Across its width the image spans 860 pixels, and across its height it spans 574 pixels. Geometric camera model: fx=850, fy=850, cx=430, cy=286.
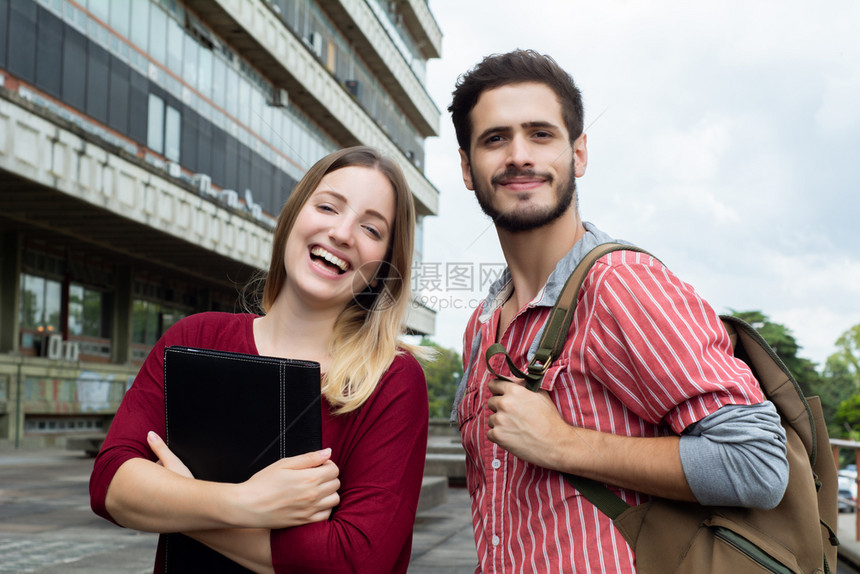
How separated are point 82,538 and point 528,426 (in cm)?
605

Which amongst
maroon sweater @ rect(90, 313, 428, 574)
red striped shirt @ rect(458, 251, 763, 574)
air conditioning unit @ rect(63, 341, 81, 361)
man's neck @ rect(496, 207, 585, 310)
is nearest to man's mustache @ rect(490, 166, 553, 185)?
man's neck @ rect(496, 207, 585, 310)

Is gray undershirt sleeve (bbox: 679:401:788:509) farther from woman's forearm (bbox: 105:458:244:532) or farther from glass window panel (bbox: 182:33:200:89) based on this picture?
glass window panel (bbox: 182:33:200:89)

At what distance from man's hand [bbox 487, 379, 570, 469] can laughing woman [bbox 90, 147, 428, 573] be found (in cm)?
28

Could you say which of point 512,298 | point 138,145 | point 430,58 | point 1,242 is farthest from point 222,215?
point 430,58

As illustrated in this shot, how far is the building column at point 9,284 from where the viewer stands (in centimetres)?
2045

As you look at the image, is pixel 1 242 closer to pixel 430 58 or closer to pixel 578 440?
pixel 578 440

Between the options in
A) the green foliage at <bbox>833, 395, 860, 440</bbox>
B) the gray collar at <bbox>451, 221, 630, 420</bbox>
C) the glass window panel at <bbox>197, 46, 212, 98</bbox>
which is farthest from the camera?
the green foliage at <bbox>833, 395, 860, 440</bbox>

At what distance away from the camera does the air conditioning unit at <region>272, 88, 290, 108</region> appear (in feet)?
89.0

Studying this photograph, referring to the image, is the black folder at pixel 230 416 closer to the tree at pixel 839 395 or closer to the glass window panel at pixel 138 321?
the glass window panel at pixel 138 321

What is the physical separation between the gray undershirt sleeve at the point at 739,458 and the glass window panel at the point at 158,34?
20.8 meters

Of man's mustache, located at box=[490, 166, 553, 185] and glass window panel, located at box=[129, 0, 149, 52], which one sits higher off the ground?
glass window panel, located at box=[129, 0, 149, 52]

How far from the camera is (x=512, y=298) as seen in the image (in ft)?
8.00

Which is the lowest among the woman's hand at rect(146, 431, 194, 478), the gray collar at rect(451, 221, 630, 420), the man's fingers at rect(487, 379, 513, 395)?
the woman's hand at rect(146, 431, 194, 478)

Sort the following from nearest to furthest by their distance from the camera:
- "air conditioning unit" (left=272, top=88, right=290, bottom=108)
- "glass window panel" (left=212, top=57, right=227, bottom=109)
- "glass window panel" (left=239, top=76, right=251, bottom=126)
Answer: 1. "glass window panel" (left=212, top=57, right=227, bottom=109)
2. "glass window panel" (left=239, top=76, right=251, bottom=126)
3. "air conditioning unit" (left=272, top=88, right=290, bottom=108)
